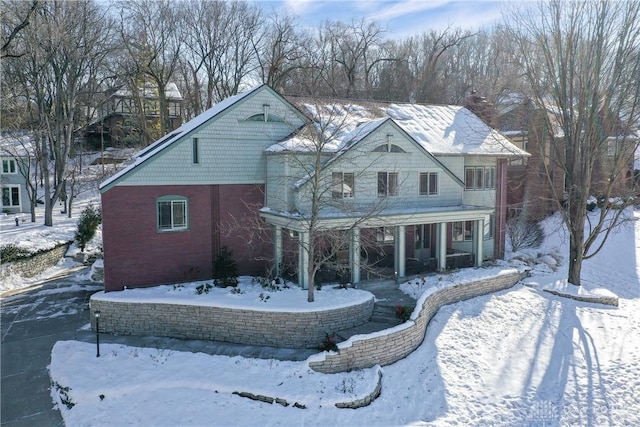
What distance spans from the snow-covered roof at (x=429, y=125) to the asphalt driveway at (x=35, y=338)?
9989 mm

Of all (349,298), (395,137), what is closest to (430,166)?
(395,137)

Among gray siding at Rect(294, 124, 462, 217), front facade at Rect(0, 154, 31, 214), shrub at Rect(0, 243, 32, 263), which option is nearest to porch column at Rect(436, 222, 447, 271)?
gray siding at Rect(294, 124, 462, 217)

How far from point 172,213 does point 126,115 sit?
31764 mm

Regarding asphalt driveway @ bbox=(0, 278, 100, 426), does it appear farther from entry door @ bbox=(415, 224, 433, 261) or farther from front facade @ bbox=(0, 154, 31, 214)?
front facade @ bbox=(0, 154, 31, 214)

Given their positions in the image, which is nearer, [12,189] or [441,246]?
[441,246]

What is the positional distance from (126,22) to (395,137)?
28059mm

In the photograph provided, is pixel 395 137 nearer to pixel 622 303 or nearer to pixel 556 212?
pixel 622 303

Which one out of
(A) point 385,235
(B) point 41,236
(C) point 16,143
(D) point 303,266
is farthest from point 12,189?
(A) point 385,235

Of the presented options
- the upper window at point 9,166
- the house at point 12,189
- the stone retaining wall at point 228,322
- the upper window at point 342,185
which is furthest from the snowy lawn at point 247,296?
the upper window at point 9,166

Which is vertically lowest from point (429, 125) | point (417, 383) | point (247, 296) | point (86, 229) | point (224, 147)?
point (417, 383)

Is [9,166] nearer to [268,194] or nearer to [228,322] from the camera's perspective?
[268,194]

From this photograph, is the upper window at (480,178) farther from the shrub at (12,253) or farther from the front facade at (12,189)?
the front facade at (12,189)

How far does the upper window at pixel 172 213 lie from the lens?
1720 cm

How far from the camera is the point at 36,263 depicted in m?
23.0
